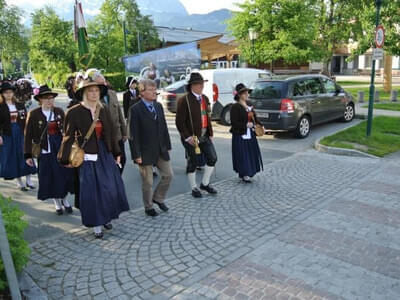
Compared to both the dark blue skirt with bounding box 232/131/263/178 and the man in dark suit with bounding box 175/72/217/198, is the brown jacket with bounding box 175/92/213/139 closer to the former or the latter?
the man in dark suit with bounding box 175/72/217/198

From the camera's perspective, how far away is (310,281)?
11.2ft

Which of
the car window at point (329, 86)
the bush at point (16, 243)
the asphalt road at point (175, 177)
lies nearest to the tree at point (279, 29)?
the car window at point (329, 86)

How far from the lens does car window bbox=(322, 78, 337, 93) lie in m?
11.6

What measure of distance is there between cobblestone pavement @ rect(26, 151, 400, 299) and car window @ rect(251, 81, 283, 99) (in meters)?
4.69

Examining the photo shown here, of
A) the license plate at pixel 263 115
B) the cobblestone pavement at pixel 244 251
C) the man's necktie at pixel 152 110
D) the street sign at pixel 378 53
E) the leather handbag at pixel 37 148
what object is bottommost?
the cobblestone pavement at pixel 244 251

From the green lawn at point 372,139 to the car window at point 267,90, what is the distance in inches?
74.9

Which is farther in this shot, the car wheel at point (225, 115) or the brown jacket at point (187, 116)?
the car wheel at point (225, 115)

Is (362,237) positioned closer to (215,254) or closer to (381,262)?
(381,262)

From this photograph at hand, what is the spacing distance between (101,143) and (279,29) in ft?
74.5

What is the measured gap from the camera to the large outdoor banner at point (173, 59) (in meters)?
22.4

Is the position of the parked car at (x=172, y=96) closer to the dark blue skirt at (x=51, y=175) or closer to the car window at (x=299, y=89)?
the car window at (x=299, y=89)

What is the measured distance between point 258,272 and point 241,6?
2429 centimetres

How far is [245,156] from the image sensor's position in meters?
6.34

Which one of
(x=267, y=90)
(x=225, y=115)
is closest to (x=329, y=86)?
(x=267, y=90)
